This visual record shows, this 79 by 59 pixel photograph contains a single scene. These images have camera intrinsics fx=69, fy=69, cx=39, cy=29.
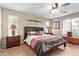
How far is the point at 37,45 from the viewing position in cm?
305

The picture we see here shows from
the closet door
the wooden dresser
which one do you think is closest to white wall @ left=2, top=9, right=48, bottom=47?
the wooden dresser

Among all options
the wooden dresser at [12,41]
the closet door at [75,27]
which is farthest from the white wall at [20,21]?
the closet door at [75,27]

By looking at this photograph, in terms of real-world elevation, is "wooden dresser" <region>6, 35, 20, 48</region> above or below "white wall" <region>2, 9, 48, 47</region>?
below

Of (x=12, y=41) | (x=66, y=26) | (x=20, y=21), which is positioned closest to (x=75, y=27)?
(x=66, y=26)

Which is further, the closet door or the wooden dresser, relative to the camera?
the closet door

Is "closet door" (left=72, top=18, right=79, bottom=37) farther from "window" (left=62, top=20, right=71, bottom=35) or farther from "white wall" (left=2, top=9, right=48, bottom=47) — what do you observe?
"white wall" (left=2, top=9, right=48, bottom=47)

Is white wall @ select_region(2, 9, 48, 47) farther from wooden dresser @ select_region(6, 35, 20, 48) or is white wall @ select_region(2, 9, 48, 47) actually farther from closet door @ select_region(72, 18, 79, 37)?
closet door @ select_region(72, 18, 79, 37)

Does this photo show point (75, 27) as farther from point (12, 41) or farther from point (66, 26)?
point (12, 41)

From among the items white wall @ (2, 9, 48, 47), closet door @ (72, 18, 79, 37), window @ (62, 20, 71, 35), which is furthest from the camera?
window @ (62, 20, 71, 35)

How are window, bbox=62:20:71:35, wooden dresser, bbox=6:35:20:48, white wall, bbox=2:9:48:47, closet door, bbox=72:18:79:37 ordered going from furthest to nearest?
window, bbox=62:20:71:35 → closet door, bbox=72:18:79:37 → white wall, bbox=2:9:48:47 → wooden dresser, bbox=6:35:20:48

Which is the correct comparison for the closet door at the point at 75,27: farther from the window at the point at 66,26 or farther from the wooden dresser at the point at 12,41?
the wooden dresser at the point at 12,41

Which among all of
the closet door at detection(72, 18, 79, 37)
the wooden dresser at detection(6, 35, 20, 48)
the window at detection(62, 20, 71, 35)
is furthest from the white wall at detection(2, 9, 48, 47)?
the closet door at detection(72, 18, 79, 37)

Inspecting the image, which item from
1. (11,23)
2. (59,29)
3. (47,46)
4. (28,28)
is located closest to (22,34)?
(28,28)

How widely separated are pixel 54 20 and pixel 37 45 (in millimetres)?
4922
